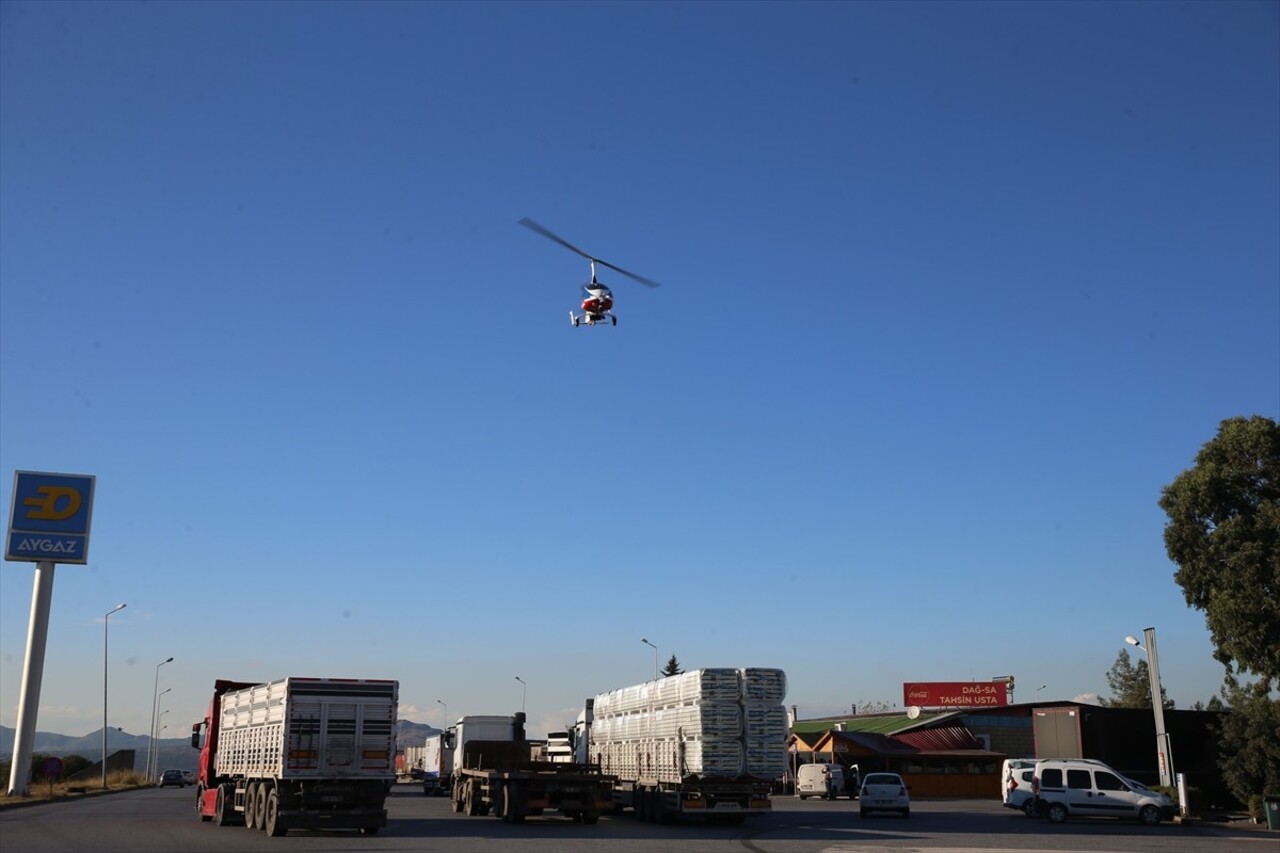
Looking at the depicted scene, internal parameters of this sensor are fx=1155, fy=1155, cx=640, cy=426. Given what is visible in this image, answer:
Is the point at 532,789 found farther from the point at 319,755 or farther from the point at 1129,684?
the point at 1129,684

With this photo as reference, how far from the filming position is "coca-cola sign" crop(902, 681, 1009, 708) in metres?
97.0

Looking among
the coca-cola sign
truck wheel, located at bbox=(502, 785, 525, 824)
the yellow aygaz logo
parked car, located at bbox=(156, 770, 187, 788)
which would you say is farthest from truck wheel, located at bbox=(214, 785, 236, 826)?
the coca-cola sign

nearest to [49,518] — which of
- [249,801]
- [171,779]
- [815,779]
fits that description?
[249,801]

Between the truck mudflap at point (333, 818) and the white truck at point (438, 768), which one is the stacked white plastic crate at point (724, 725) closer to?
the truck mudflap at point (333, 818)

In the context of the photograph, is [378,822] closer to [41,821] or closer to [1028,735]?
[41,821]

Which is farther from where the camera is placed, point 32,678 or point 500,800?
point 32,678

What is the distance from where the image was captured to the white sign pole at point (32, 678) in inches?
1714

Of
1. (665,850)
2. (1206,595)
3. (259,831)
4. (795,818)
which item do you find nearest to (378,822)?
(259,831)

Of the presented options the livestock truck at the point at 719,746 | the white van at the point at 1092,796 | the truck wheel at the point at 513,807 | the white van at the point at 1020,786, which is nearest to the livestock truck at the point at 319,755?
the truck wheel at the point at 513,807

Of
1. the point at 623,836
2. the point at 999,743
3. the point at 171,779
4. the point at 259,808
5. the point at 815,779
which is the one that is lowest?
Answer: the point at 171,779

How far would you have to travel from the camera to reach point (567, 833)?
24531 mm

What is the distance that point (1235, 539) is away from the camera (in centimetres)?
4181

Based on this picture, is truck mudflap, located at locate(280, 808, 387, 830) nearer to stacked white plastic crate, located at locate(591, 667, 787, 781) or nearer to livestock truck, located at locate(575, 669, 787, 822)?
livestock truck, located at locate(575, 669, 787, 822)

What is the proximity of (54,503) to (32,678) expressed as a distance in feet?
22.1
